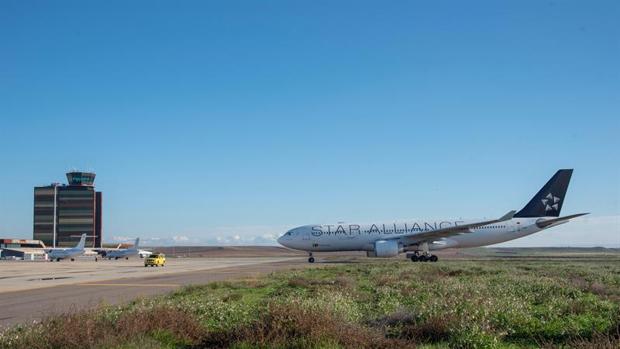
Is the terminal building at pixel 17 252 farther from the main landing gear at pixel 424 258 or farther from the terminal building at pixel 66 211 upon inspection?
the main landing gear at pixel 424 258

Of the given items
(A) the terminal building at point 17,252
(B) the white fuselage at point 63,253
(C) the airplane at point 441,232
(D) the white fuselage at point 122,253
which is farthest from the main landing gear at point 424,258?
(A) the terminal building at point 17,252

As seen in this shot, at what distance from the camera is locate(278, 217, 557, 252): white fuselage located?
5078cm

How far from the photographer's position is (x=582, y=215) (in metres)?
46.8

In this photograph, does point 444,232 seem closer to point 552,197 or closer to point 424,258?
point 424,258

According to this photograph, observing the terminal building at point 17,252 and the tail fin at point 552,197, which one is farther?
the terminal building at point 17,252

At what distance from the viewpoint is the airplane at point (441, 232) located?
4878 centimetres

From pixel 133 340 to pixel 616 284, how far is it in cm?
1800

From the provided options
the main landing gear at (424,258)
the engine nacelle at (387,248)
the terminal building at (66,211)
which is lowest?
the main landing gear at (424,258)

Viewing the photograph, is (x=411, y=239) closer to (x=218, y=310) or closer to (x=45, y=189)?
(x=218, y=310)

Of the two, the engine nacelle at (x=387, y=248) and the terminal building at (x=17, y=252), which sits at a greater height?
the terminal building at (x=17, y=252)

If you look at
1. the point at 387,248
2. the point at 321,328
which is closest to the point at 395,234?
the point at 387,248

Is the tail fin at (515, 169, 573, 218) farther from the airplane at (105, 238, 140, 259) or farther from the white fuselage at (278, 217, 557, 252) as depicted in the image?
the airplane at (105, 238, 140, 259)

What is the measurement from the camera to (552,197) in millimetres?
51062

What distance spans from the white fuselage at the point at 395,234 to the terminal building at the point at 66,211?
116073mm
